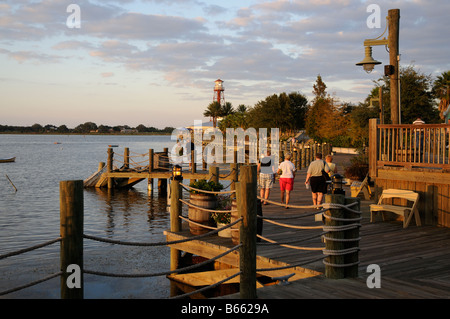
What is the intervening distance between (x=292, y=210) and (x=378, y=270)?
6.71 metres

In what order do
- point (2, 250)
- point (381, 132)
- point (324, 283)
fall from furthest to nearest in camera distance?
point (2, 250), point (381, 132), point (324, 283)

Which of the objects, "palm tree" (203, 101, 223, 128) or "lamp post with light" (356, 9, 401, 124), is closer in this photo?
"lamp post with light" (356, 9, 401, 124)

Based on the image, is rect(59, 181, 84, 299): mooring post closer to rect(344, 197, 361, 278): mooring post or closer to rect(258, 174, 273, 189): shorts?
rect(344, 197, 361, 278): mooring post

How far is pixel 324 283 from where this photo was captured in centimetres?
681

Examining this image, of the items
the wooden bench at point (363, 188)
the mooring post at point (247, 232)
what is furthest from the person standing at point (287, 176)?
the mooring post at point (247, 232)

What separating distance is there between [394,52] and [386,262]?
7.74m

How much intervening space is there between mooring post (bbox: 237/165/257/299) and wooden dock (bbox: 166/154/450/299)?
28cm

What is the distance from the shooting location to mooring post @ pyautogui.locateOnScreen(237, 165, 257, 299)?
620 cm

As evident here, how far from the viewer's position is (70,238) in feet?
16.3

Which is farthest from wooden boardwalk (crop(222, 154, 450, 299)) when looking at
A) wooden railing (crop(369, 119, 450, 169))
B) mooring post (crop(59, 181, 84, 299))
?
mooring post (crop(59, 181, 84, 299))

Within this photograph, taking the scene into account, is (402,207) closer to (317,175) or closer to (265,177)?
(317,175)
